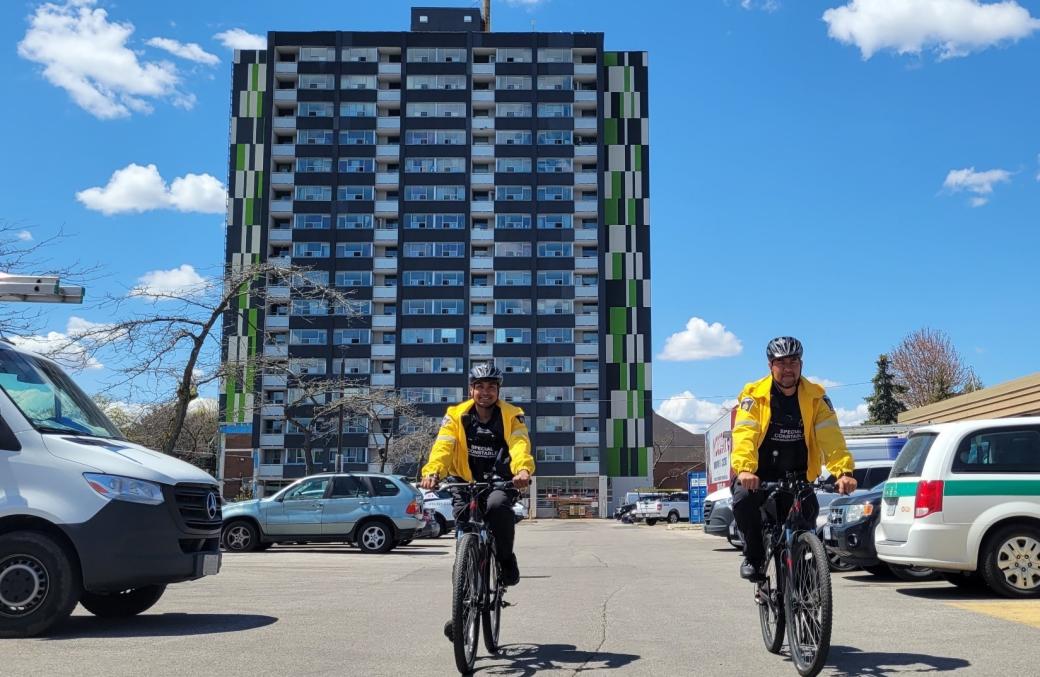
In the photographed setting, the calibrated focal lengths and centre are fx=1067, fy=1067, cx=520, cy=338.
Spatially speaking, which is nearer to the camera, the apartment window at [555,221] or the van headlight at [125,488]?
the van headlight at [125,488]

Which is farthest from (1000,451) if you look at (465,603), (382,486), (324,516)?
(324,516)

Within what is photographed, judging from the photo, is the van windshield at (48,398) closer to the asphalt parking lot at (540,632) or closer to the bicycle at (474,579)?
the asphalt parking lot at (540,632)

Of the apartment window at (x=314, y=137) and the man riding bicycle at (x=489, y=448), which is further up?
the apartment window at (x=314, y=137)

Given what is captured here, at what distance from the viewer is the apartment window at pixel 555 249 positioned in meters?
92.8

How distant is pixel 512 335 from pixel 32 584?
84389 mm

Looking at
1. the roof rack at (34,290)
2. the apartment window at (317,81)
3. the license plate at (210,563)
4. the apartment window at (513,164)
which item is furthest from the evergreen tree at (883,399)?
the license plate at (210,563)

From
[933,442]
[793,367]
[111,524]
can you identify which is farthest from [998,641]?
[111,524]

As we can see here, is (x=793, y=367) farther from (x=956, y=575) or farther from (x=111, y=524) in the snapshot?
(x=956, y=575)

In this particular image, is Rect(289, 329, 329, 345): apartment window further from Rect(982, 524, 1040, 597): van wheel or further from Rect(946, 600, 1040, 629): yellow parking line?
Rect(946, 600, 1040, 629): yellow parking line

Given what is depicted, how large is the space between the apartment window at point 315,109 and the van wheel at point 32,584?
89.8 metres

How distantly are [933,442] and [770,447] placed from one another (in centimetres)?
483

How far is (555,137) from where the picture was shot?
94.1 m

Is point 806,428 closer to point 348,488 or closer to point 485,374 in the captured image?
point 485,374

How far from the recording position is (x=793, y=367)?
6.55 metres
